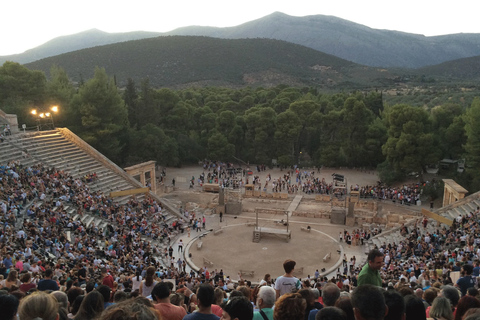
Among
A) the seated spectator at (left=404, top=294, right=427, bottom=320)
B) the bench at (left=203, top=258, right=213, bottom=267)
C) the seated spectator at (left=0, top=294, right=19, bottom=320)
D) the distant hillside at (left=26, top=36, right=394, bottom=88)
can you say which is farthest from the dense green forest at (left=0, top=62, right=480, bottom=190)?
the distant hillside at (left=26, top=36, right=394, bottom=88)

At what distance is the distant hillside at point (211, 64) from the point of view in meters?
89.5

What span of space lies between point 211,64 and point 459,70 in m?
64.0

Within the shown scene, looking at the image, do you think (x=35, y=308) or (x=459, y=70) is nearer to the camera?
(x=35, y=308)

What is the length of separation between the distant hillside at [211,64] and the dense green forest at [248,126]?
38490mm

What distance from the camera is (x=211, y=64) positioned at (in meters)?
96.6

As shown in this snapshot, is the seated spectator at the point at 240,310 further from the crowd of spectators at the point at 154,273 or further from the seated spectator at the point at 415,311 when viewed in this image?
the seated spectator at the point at 415,311

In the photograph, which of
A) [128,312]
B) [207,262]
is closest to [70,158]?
[207,262]

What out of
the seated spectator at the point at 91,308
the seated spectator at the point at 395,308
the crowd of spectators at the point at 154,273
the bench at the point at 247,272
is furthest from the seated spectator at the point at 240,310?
the bench at the point at 247,272

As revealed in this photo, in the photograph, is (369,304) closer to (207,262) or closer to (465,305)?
(465,305)

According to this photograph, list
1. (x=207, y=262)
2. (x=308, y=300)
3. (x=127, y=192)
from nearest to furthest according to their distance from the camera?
(x=308, y=300), (x=207, y=262), (x=127, y=192)

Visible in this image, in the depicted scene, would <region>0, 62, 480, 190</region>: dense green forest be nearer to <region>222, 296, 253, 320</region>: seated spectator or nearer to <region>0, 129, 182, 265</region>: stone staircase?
<region>0, 129, 182, 265</region>: stone staircase

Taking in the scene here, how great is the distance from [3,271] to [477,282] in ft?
39.9

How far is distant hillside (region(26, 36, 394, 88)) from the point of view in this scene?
8950 centimetres

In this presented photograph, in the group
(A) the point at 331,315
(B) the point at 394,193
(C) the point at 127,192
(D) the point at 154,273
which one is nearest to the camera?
(A) the point at 331,315
